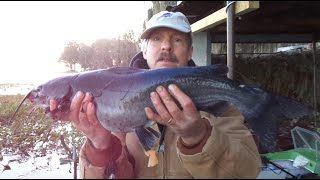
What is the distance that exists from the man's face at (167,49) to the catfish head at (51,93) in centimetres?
45

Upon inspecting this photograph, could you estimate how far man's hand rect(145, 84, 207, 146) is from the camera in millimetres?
1194

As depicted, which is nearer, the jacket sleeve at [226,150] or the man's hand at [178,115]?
the jacket sleeve at [226,150]

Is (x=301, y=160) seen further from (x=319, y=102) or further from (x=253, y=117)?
(x=319, y=102)

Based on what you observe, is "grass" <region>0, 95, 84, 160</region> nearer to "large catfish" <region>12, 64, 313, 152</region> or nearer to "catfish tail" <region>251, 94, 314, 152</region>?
"large catfish" <region>12, 64, 313, 152</region>

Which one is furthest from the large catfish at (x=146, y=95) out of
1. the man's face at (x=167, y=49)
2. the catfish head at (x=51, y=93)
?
the man's face at (x=167, y=49)

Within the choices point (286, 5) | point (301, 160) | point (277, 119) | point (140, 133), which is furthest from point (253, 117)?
point (286, 5)

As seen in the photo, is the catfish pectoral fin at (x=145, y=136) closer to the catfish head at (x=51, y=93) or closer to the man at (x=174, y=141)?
the man at (x=174, y=141)

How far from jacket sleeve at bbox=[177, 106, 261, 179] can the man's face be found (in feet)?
0.89

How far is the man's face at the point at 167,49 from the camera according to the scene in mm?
1537

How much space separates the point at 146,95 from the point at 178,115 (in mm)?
133

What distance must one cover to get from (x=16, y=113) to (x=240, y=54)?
6.27 meters

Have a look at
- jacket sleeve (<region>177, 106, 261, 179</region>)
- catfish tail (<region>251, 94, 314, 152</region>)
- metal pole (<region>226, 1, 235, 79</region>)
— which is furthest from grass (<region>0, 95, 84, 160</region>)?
metal pole (<region>226, 1, 235, 79</region>)

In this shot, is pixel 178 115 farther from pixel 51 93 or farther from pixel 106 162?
pixel 51 93

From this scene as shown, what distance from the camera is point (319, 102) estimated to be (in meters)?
Result: 5.93
